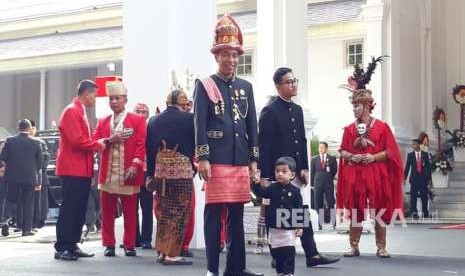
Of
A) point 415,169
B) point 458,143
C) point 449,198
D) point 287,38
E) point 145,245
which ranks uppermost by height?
point 287,38

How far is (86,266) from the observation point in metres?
8.67

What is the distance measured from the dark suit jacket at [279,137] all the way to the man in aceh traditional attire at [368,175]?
54.2 inches

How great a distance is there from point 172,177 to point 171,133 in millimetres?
455

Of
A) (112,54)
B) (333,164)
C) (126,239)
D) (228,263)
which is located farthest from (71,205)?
(112,54)

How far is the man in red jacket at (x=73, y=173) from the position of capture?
9.27m

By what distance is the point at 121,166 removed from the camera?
969 centimetres

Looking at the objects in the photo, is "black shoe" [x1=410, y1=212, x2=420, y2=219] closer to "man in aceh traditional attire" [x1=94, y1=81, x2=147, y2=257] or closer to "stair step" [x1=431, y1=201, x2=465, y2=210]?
"stair step" [x1=431, y1=201, x2=465, y2=210]

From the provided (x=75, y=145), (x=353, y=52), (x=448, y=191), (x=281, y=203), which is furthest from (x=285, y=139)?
(x=353, y=52)

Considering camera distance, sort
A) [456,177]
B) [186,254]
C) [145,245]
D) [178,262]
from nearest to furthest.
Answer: [178,262]
[186,254]
[145,245]
[456,177]

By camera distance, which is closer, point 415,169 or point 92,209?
point 92,209

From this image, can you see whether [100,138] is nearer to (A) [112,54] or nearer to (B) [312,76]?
(B) [312,76]

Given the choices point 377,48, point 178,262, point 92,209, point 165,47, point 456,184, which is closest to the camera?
point 178,262

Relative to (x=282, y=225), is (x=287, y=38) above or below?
above

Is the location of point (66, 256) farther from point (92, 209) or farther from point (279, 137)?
point (92, 209)
